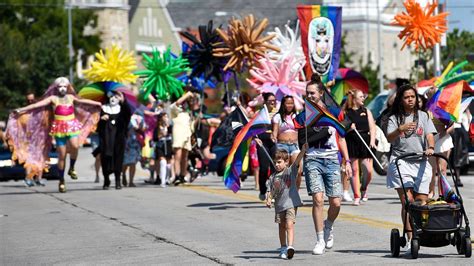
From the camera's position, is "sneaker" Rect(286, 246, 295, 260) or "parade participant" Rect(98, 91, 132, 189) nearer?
"sneaker" Rect(286, 246, 295, 260)

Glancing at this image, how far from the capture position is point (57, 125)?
2494cm

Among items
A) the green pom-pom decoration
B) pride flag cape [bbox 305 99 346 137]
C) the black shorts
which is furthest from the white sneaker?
the green pom-pom decoration

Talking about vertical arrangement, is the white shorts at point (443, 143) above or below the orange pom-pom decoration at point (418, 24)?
below

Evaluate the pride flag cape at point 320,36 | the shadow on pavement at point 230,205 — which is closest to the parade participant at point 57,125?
the pride flag cape at point 320,36

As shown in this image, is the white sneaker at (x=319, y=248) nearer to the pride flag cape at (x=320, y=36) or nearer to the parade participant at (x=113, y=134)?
the pride flag cape at (x=320, y=36)

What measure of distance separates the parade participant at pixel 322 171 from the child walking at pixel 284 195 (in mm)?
297

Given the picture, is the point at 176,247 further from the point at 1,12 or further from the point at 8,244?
the point at 1,12

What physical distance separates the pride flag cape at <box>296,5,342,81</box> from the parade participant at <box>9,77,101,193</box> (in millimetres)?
3811

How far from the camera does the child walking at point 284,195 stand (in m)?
13.4

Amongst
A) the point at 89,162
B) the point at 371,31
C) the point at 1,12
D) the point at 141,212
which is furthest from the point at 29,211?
the point at 371,31

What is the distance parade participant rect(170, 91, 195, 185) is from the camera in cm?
2614

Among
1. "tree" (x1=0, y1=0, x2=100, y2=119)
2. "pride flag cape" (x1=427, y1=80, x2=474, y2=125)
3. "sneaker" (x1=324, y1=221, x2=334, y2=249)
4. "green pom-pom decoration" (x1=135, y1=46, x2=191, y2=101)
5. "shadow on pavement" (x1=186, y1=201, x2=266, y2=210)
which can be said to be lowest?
"sneaker" (x1=324, y1=221, x2=334, y2=249)

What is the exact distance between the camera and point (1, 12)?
265 feet

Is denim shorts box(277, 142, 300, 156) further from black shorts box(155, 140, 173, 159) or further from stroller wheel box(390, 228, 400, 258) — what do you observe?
black shorts box(155, 140, 173, 159)
